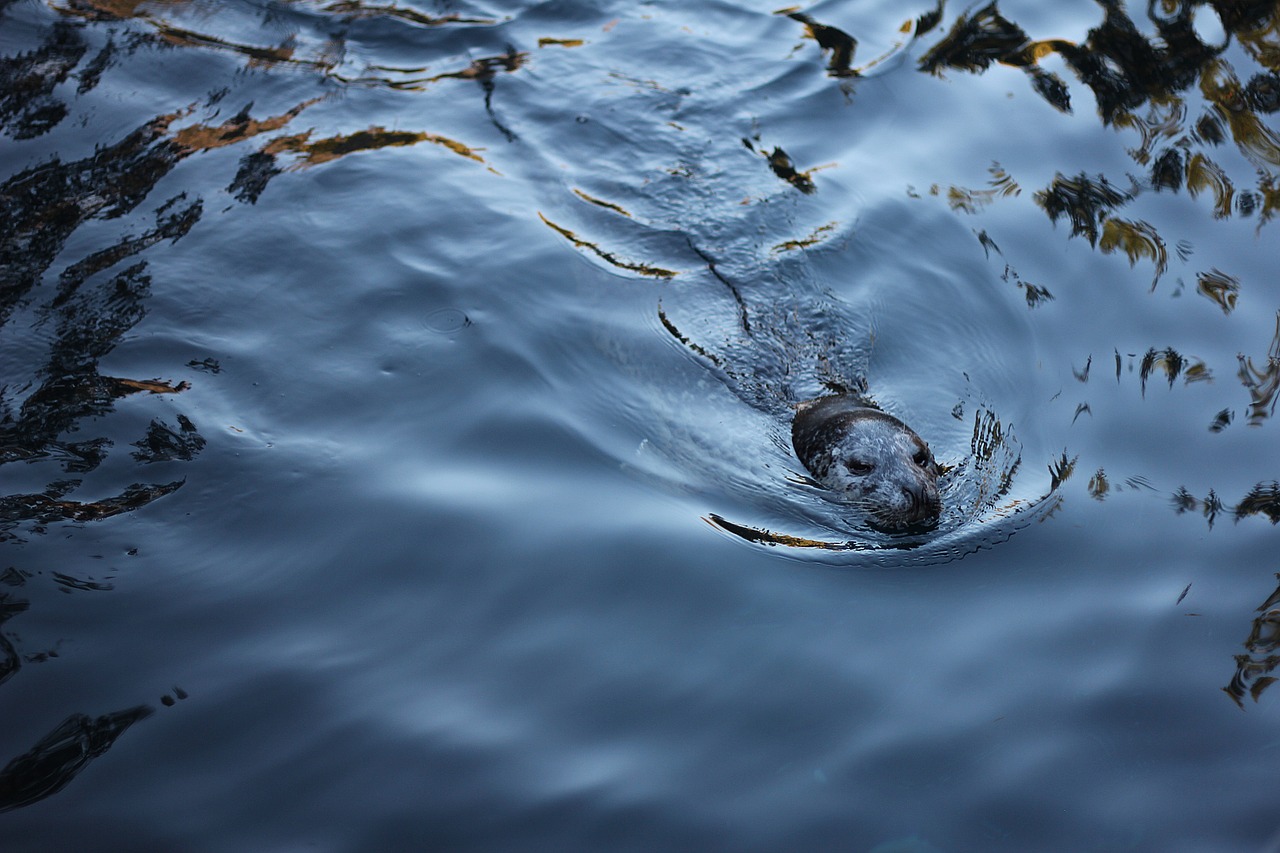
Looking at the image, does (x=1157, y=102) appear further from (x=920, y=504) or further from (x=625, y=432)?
(x=625, y=432)

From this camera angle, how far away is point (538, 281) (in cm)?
636

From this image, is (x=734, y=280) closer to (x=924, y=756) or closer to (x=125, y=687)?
(x=924, y=756)

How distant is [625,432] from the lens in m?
5.30

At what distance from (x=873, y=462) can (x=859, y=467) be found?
0.27ft

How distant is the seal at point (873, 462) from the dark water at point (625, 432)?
0.47 feet

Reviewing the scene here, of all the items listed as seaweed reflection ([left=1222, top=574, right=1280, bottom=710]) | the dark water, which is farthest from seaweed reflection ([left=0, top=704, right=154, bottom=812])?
seaweed reflection ([left=1222, top=574, right=1280, bottom=710])

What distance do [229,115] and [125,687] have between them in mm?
5352

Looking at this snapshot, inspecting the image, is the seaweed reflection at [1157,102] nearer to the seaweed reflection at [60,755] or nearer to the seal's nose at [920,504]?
the seal's nose at [920,504]

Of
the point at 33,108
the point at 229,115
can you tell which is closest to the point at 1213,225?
the point at 229,115

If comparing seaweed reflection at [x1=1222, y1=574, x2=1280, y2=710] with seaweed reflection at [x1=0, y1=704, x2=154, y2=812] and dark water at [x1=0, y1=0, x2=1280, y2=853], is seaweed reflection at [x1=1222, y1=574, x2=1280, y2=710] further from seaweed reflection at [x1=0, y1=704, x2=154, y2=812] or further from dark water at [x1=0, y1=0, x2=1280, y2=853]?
seaweed reflection at [x1=0, y1=704, x2=154, y2=812]

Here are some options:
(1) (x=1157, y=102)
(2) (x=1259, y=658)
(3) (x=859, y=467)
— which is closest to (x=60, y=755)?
(3) (x=859, y=467)

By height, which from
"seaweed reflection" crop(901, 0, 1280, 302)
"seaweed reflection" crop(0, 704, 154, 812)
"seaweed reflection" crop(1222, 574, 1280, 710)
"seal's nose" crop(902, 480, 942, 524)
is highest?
"seaweed reflection" crop(901, 0, 1280, 302)

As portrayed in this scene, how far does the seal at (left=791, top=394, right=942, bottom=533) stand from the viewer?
4.89m

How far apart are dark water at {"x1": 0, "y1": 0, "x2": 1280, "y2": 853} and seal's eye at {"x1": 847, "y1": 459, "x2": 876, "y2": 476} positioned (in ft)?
0.73
